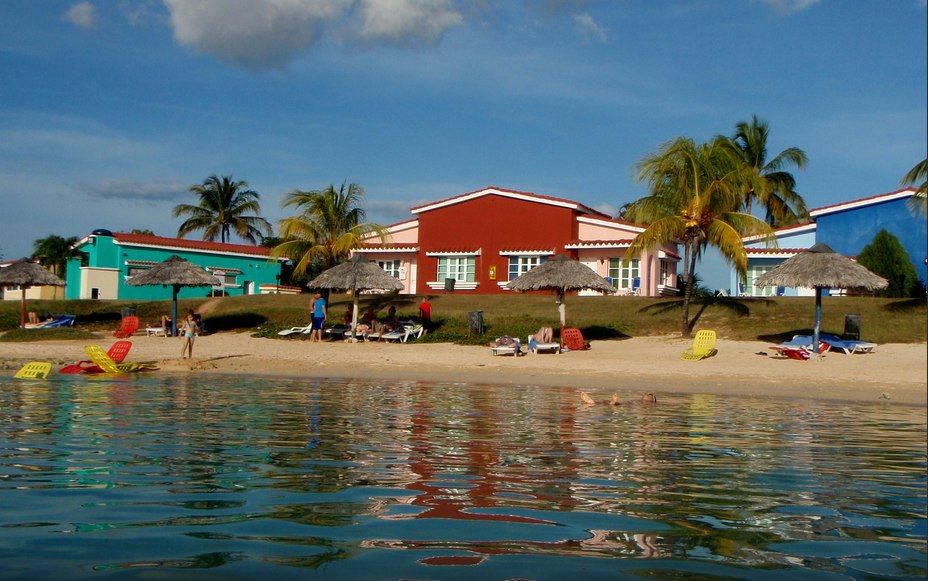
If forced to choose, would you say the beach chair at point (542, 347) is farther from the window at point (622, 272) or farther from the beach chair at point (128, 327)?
the beach chair at point (128, 327)

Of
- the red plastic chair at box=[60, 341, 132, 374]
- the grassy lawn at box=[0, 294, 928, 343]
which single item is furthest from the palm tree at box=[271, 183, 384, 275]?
the red plastic chair at box=[60, 341, 132, 374]

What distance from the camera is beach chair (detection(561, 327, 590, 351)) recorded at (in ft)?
92.2

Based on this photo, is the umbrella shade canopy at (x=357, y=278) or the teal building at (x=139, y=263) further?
the teal building at (x=139, y=263)

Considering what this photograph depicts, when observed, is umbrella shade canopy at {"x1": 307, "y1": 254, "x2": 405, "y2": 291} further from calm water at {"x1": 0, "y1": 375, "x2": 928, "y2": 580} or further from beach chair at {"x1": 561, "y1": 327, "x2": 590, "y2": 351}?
calm water at {"x1": 0, "y1": 375, "x2": 928, "y2": 580}

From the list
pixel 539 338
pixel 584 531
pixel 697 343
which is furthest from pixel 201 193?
pixel 584 531

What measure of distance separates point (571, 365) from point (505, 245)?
1845 cm

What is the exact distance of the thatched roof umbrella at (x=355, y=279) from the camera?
31453mm

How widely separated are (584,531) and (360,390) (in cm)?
1332

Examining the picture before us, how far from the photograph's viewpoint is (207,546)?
5.27 meters

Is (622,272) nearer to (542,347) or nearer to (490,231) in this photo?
(490,231)

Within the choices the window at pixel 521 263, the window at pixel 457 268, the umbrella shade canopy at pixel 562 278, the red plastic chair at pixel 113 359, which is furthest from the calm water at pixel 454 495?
the window at pixel 457 268

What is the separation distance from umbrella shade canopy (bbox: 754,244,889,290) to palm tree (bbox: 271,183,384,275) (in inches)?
676

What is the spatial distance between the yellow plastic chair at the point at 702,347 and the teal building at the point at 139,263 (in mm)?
26648

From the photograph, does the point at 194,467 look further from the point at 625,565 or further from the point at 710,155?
the point at 710,155
